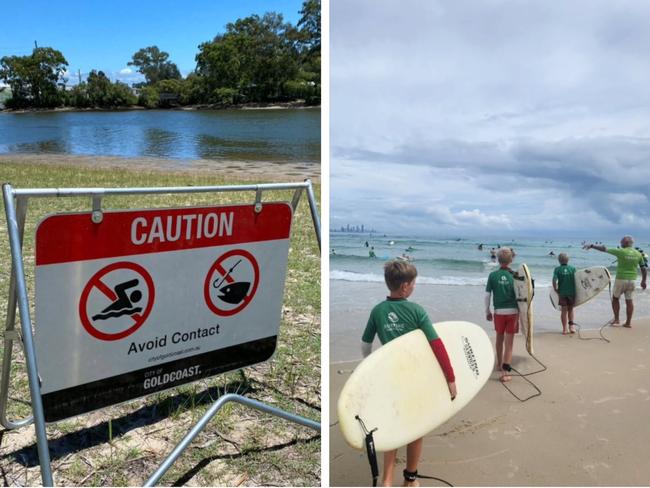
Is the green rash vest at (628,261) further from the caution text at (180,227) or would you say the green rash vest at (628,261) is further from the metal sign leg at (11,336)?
the metal sign leg at (11,336)

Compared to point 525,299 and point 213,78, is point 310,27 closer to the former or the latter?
point 213,78

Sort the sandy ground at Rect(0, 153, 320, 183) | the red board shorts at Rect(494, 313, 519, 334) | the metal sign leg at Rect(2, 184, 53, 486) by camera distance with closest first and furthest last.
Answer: the metal sign leg at Rect(2, 184, 53, 486)
the red board shorts at Rect(494, 313, 519, 334)
the sandy ground at Rect(0, 153, 320, 183)

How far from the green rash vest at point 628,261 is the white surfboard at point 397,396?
4.96 meters

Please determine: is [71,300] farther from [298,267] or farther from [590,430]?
[298,267]

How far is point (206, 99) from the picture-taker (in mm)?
73250

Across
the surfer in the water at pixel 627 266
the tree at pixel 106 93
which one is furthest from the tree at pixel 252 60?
the surfer in the water at pixel 627 266

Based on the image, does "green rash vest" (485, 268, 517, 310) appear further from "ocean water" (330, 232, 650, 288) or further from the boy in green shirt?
"ocean water" (330, 232, 650, 288)

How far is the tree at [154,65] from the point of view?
9244 cm

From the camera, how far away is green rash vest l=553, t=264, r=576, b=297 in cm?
637

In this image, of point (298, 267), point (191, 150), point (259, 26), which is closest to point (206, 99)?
point (259, 26)

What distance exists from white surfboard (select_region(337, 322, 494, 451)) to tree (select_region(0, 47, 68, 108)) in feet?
268

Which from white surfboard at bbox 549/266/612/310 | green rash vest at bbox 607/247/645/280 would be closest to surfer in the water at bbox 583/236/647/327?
green rash vest at bbox 607/247/645/280

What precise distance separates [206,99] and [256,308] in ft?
244

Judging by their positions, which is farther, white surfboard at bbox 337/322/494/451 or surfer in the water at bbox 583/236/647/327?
surfer in the water at bbox 583/236/647/327
